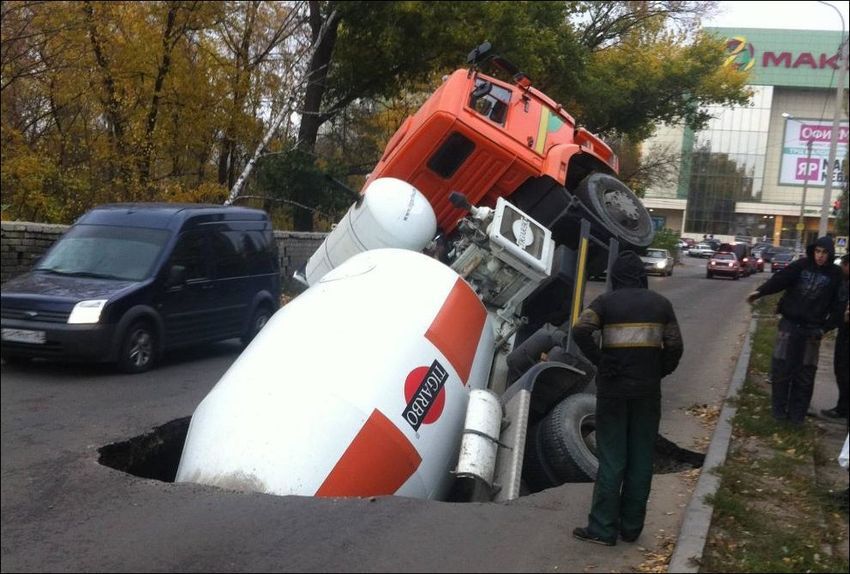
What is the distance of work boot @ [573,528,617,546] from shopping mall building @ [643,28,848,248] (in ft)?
274

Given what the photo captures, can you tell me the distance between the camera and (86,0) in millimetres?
17531

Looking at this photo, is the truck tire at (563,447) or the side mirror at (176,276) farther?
the side mirror at (176,276)

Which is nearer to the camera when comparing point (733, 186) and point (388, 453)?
point (388, 453)

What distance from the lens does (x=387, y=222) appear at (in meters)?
9.02

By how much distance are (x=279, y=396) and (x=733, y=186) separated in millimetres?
90065

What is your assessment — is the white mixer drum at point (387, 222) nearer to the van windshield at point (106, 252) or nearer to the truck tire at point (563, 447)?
the van windshield at point (106, 252)

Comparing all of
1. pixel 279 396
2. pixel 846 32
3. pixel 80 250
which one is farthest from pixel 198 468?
pixel 846 32

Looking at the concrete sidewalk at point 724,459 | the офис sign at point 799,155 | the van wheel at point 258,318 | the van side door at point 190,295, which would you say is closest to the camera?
the concrete sidewalk at point 724,459

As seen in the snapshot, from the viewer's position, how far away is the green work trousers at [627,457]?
5145 mm

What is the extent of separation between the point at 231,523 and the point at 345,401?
105cm

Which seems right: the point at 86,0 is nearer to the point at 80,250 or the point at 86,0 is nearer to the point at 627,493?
the point at 80,250

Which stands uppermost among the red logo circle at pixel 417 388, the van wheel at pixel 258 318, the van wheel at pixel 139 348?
the red logo circle at pixel 417 388

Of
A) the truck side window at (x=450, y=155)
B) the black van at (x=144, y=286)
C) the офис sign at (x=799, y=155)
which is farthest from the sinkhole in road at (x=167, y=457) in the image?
the офис sign at (x=799, y=155)

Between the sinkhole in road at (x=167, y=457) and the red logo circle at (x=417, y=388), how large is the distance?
3.55ft
